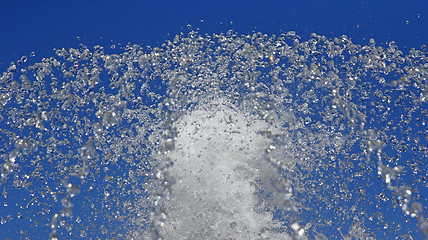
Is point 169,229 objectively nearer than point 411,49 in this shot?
Yes

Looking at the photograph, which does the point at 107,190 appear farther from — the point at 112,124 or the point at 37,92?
the point at 37,92

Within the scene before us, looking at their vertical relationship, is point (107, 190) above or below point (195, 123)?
below

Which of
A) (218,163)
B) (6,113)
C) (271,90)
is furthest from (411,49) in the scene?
(6,113)

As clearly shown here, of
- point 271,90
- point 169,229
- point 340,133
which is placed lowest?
point 169,229

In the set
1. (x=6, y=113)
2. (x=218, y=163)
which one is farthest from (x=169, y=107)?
(x=6, y=113)

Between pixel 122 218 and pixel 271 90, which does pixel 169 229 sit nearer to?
pixel 122 218

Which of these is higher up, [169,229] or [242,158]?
[242,158]
